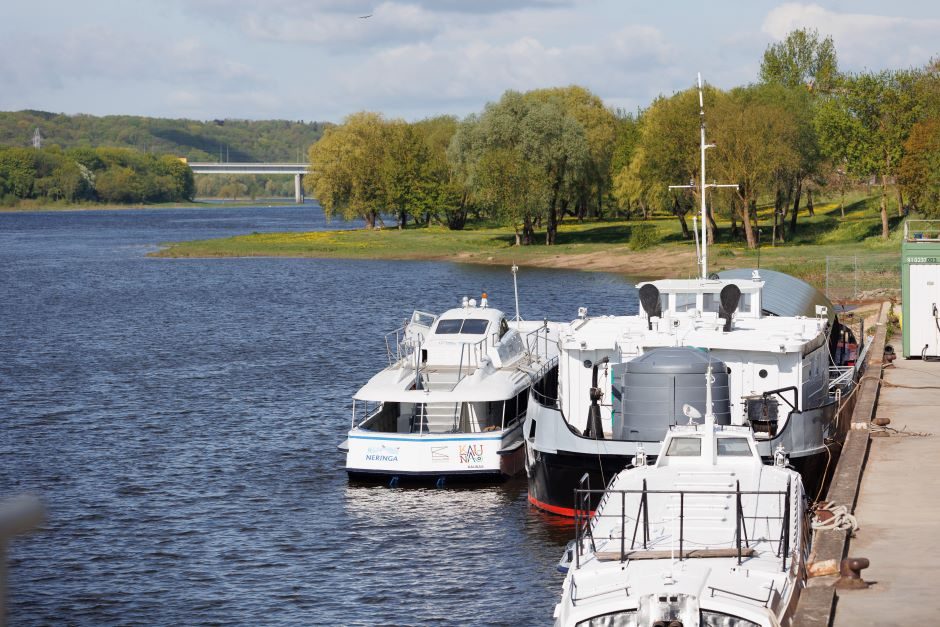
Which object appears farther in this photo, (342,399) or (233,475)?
(342,399)

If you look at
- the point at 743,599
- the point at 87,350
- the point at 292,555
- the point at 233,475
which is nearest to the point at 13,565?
the point at 292,555

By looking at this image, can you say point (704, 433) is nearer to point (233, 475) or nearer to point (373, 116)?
point (233, 475)

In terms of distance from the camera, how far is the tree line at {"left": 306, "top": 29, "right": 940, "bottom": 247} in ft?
315

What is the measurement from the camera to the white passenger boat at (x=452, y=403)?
3119cm

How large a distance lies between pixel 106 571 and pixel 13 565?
7.28 ft

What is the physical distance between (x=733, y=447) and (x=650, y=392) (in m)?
4.21

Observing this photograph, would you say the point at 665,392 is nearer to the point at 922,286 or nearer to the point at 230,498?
the point at 230,498

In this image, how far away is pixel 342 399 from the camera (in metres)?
43.3

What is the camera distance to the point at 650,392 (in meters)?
25.7

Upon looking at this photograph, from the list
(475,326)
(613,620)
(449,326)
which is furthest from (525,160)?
(613,620)

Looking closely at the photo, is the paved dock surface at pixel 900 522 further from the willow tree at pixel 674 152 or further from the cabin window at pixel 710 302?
the willow tree at pixel 674 152

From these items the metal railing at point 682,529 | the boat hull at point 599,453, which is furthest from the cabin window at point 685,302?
the metal railing at point 682,529

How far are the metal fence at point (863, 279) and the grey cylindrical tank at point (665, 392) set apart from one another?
132 feet

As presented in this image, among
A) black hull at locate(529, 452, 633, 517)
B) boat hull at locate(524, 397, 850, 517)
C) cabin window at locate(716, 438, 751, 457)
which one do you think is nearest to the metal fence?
boat hull at locate(524, 397, 850, 517)
